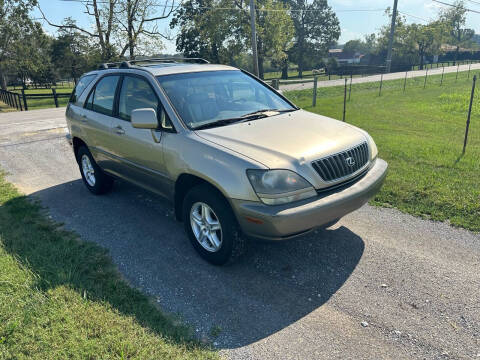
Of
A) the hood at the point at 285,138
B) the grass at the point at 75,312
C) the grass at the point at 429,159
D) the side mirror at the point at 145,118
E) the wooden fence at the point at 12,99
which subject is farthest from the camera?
the wooden fence at the point at 12,99

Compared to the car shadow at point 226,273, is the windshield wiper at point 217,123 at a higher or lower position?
higher

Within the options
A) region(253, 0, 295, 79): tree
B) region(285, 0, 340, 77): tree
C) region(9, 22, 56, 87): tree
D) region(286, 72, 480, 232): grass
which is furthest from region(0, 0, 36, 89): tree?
region(285, 0, 340, 77): tree

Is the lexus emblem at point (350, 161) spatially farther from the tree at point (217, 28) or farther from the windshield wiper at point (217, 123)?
the tree at point (217, 28)

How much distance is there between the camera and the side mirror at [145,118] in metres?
3.80

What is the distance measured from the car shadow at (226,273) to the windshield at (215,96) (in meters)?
1.46

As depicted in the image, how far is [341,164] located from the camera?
11.5 feet

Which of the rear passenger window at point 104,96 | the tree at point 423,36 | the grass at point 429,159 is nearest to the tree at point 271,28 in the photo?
the tree at point 423,36

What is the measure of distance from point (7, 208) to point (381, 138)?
747 cm

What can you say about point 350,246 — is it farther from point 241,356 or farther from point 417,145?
point 417,145

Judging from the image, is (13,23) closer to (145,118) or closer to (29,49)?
(29,49)

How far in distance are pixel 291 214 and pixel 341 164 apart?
2.61ft

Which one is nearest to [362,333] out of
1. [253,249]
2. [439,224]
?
[253,249]

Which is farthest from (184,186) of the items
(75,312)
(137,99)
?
(75,312)

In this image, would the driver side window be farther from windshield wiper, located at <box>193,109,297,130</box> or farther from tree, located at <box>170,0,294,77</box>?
tree, located at <box>170,0,294,77</box>
